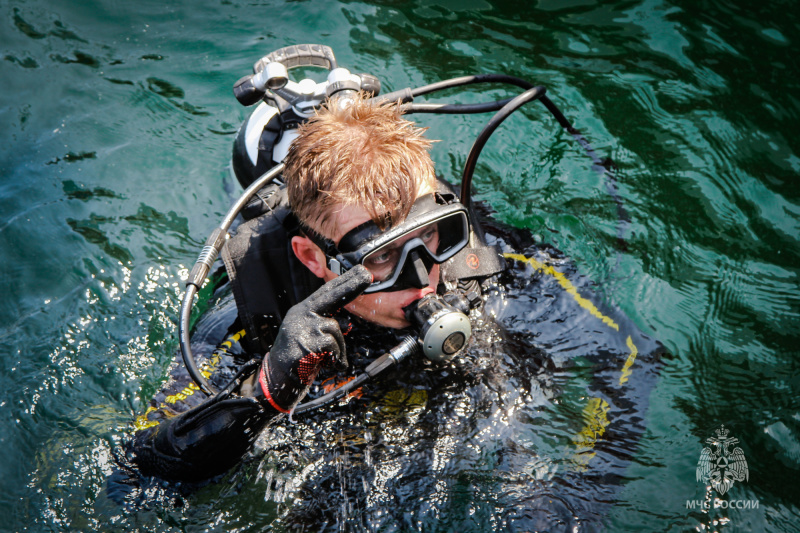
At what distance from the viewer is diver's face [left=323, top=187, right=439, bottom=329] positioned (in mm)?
2275

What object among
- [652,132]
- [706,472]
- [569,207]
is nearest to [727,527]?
[706,472]

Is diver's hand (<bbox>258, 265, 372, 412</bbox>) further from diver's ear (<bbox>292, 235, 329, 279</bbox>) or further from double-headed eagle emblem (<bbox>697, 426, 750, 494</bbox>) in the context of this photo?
double-headed eagle emblem (<bbox>697, 426, 750, 494</bbox>)

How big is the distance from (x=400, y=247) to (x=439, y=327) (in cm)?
34

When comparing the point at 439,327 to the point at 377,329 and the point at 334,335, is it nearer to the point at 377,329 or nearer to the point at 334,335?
the point at 334,335

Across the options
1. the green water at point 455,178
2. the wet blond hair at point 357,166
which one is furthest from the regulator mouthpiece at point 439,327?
the green water at point 455,178

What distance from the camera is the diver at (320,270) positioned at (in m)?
2.11

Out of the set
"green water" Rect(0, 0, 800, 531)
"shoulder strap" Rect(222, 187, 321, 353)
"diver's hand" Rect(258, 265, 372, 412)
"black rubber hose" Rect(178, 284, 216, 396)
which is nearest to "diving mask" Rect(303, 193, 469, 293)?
"diver's hand" Rect(258, 265, 372, 412)

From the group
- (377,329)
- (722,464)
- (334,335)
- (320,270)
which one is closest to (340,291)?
(334,335)

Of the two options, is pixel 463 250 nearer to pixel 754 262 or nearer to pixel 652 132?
pixel 754 262

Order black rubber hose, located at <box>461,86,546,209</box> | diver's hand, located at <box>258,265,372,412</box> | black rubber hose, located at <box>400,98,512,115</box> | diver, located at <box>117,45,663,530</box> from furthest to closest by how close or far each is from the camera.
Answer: black rubber hose, located at <box>400,98,512,115</box> < black rubber hose, located at <box>461,86,546,209</box> < diver, located at <box>117,45,663,530</box> < diver's hand, located at <box>258,265,372,412</box>

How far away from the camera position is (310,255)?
2521mm

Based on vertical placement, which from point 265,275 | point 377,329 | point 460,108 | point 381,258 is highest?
point 460,108

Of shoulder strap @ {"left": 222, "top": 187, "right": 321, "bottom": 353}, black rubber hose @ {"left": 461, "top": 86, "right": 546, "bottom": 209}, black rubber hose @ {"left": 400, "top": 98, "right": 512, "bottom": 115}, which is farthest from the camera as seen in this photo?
black rubber hose @ {"left": 400, "top": 98, "right": 512, "bottom": 115}

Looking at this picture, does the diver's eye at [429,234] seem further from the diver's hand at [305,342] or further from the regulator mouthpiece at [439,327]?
the diver's hand at [305,342]
